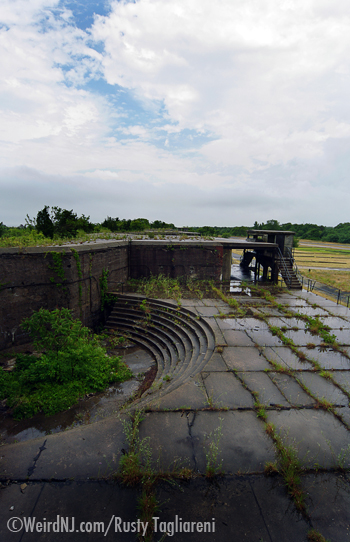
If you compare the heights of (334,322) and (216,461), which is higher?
(334,322)

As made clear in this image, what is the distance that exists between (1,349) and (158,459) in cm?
Answer: 776

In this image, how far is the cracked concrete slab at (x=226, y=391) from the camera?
5328 mm

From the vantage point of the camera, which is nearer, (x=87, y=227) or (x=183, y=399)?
(x=183, y=399)

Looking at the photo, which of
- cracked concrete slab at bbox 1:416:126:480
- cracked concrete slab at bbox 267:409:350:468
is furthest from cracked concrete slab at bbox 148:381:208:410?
cracked concrete slab at bbox 267:409:350:468

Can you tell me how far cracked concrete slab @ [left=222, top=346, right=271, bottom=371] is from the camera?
6.79 m

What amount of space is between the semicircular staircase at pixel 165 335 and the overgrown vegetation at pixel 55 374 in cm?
158

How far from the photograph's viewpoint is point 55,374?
7.26m

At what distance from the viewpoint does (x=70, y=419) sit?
19.7 feet

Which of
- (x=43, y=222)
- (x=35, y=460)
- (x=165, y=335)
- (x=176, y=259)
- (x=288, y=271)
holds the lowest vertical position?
(x=165, y=335)

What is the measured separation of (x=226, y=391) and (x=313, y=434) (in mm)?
1781

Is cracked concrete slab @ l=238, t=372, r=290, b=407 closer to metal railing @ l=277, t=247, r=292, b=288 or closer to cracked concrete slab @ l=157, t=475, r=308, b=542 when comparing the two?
cracked concrete slab @ l=157, t=475, r=308, b=542

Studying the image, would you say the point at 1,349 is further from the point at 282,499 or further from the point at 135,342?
Result: the point at 282,499

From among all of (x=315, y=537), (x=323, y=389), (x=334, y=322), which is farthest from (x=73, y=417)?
(x=334, y=322)

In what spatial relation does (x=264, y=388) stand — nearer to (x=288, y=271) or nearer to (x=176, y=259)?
(x=176, y=259)
